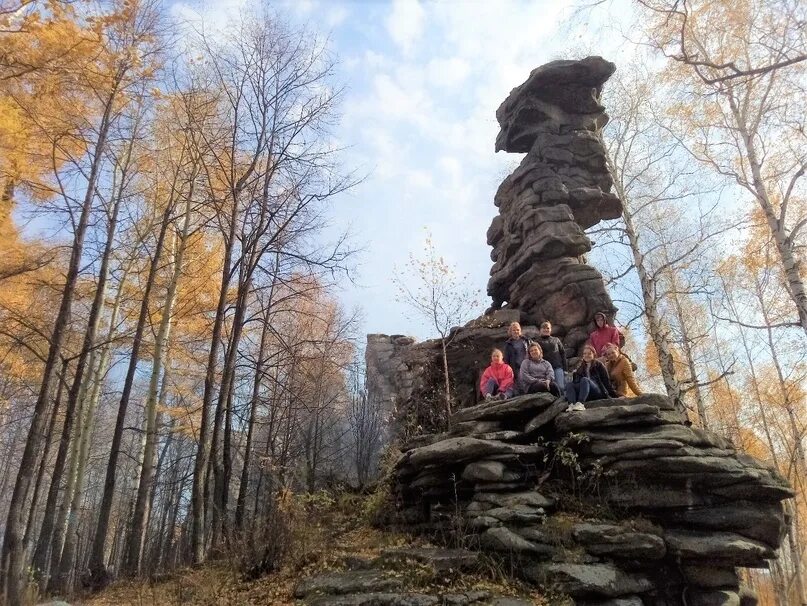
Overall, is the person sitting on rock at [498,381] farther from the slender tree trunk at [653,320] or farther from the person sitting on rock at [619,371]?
the slender tree trunk at [653,320]

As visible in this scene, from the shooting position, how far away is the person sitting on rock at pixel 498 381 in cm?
902

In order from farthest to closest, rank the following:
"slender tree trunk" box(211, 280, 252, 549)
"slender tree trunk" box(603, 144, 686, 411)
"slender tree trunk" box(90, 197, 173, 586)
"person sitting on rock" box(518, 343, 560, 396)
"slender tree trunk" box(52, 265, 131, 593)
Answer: "slender tree trunk" box(603, 144, 686, 411) < "slender tree trunk" box(52, 265, 131, 593) < "slender tree trunk" box(211, 280, 252, 549) < "person sitting on rock" box(518, 343, 560, 396) < "slender tree trunk" box(90, 197, 173, 586)

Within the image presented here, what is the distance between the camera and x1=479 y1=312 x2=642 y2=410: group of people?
8.04 m

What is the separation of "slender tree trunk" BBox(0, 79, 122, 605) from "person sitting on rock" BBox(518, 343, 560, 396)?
7.41 m

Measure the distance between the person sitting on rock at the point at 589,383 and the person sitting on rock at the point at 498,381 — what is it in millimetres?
1237

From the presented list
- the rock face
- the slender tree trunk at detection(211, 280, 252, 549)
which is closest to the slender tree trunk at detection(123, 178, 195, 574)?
the slender tree trunk at detection(211, 280, 252, 549)

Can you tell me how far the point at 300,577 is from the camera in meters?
6.09

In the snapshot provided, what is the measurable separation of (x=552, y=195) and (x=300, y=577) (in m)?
10.9

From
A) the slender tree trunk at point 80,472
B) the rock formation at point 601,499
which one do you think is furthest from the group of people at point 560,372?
the slender tree trunk at point 80,472

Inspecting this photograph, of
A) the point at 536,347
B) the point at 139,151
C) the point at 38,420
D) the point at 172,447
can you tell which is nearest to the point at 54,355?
the point at 38,420

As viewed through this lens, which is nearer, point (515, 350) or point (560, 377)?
point (560, 377)

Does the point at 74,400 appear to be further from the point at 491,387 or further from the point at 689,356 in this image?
the point at 689,356

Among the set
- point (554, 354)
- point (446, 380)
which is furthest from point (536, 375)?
point (446, 380)

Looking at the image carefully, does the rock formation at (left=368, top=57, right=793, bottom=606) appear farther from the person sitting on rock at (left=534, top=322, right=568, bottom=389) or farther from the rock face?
the person sitting on rock at (left=534, top=322, right=568, bottom=389)
